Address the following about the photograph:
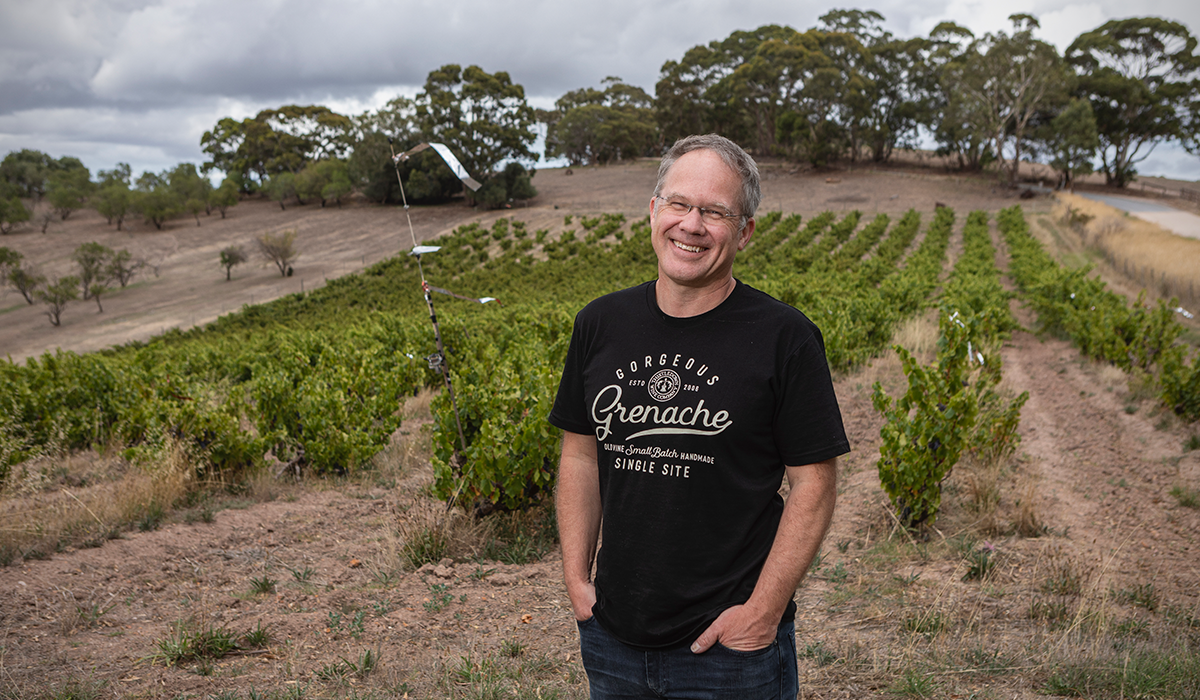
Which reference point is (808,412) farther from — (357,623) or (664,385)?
(357,623)

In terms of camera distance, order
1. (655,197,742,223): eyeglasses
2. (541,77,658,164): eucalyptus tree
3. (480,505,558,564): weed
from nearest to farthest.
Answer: (655,197,742,223): eyeglasses < (480,505,558,564): weed < (541,77,658,164): eucalyptus tree

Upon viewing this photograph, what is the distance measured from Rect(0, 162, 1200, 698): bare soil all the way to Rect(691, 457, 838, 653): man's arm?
64.3 inches

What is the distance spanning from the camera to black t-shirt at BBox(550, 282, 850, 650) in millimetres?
1819

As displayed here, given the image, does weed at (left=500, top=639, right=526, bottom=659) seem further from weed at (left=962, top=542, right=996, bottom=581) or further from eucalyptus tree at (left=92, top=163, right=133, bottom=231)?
eucalyptus tree at (left=92, top=163, right=133, bottom=231)

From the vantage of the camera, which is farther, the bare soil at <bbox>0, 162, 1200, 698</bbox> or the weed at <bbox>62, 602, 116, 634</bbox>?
the weed at <bbox>62, 602, 116, 634</bbox>

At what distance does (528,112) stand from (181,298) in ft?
106

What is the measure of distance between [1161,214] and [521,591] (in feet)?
163

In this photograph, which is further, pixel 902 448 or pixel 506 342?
pixel 506 342

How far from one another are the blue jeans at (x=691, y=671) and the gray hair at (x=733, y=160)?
4.10 feet

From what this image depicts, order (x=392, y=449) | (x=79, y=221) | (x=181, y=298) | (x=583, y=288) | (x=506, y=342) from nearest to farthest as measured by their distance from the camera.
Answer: (x=392, y=449)
(x=506, y=342)
(x=583, y=288)
(x=181, y=298)
(x=79, y=221)

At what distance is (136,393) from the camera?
8820mm

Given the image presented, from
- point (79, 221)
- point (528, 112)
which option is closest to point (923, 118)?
point (528, 112)

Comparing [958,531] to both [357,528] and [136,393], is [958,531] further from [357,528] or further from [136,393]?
[136,393]

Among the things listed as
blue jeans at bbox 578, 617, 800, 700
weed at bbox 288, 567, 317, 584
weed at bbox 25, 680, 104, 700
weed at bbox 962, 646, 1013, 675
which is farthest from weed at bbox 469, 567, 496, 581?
weed at bbox 962, 646, 1013, 675
